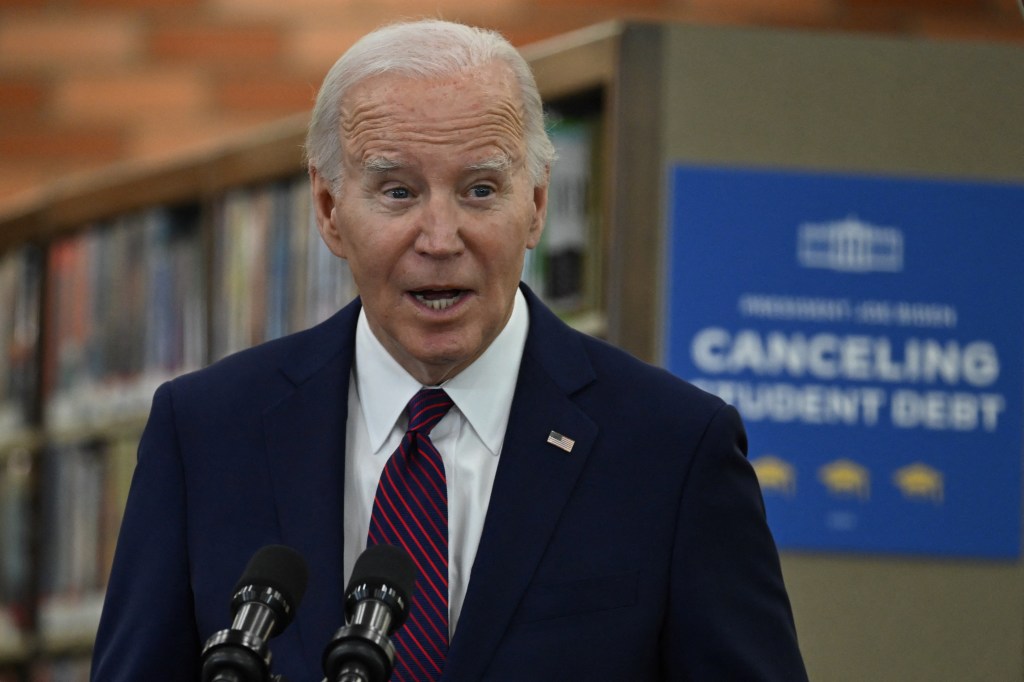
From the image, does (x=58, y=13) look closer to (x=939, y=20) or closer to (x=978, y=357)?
(x=939, y=20)

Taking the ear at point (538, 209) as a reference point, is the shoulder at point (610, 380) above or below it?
below

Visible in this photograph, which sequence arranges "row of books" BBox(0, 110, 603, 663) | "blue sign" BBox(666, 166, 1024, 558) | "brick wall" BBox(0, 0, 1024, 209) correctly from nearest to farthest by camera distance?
"blue sign" BBox(666, 166, 1024, 558)
"row of books" BBox(0, 110, 603, 663)
"brick wall" BBox(0, 0, 1024, 209)

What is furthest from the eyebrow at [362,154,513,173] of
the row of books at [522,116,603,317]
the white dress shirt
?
the row of books at [522,116,603,317]

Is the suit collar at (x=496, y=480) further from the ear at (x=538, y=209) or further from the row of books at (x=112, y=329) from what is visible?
the row of books at (x=112, y=329)

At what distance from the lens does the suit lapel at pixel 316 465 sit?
1504 mm

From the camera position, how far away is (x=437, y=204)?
4.92ft

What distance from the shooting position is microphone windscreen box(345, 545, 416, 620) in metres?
1.14

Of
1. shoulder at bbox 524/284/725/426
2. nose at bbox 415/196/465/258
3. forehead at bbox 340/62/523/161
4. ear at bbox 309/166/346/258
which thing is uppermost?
forehead at bbox 340/62/523/161

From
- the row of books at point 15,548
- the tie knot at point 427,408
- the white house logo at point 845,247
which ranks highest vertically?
the white house logo at point 845,247

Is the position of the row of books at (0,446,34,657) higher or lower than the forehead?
lower

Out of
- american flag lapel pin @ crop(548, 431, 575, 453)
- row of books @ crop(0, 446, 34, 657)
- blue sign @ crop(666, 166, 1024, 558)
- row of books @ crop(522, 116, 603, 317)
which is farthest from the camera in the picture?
row of books @ crop(0, 446, 34, 657)

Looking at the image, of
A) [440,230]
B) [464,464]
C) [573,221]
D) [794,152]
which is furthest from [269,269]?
[440,230]

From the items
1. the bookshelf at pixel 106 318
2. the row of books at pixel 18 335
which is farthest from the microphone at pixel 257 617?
the row of books at pixel 18 335

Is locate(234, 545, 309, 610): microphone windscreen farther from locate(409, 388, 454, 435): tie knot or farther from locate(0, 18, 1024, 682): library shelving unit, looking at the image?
locate(0, 18, 1024, 682): library shelving unit
